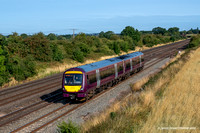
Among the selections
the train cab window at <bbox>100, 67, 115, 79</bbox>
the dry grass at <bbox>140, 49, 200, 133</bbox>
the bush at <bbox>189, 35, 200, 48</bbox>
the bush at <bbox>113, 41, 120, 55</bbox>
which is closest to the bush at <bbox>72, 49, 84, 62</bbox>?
the bush at <bbox>113, 41, 120, 55</bbox>

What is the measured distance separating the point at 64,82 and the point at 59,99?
2.44 meters

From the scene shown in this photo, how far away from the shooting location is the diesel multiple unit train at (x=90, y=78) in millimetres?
15703

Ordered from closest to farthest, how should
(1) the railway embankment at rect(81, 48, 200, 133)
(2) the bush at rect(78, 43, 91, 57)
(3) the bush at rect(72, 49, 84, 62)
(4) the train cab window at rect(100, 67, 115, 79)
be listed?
(1) the railway embankment at rect(81, 48, 200, 133), (4) the train cab window at rect(100, 67, 115, 79), (3) the bush at rect(72, 49, 84, 62), (2) the bush at rect(78, 43, 91, 57)

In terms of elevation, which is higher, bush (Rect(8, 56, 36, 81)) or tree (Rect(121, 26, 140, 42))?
tree (Rect(121, 26, 140, 42))

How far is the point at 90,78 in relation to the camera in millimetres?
16766

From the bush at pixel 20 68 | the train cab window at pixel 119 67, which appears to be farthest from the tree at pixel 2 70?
the train cab window at pixel 119 67

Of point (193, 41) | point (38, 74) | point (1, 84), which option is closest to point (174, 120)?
point (1, 84)

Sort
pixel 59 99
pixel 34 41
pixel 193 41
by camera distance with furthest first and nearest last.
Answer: pixel 193 41
pixel 34 41
pixel 59 99

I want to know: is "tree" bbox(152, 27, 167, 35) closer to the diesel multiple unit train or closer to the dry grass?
the diesel multiple unit train

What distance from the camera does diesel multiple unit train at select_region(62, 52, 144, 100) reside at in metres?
15.7

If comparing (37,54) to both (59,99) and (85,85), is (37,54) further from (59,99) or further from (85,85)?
(85,85)

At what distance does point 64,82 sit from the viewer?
16.0 metres

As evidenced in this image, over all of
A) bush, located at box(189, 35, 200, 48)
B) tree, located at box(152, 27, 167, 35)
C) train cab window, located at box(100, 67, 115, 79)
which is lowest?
train cab window, located at box(100, 67, 115, 79)

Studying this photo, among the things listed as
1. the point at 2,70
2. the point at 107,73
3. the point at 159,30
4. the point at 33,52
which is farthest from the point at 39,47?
the point at 159,30
